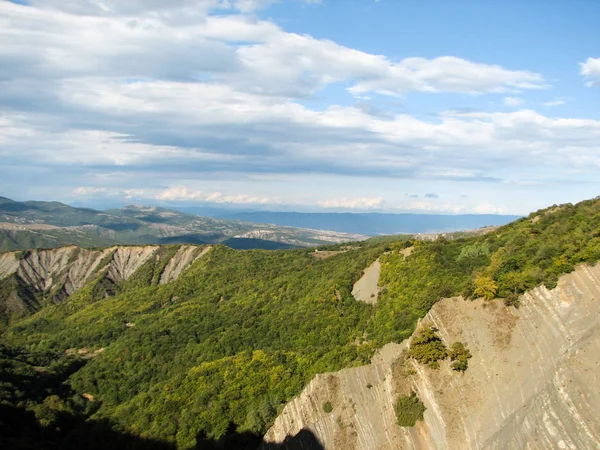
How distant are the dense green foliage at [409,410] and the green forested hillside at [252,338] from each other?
29.6ft

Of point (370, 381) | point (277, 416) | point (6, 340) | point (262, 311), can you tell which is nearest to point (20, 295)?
point (6, 340)

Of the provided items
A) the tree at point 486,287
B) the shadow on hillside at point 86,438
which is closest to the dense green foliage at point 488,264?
the tree at point 486,287

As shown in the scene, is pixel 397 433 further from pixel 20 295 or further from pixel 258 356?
pixel 20 295

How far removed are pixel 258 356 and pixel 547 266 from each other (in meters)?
42.7

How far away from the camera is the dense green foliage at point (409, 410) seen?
4016 cm

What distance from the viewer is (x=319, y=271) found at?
95.2 m

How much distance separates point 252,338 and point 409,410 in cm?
4127

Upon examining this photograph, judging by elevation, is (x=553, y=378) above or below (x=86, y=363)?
above

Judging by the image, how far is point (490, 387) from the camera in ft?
123

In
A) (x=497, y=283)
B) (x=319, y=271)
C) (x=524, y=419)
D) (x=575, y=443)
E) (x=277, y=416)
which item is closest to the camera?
(x=575, y=443)

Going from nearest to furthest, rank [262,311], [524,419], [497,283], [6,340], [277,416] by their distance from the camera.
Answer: [524,419] < [497,283] < [277,416] < [262,311] < [6,340]

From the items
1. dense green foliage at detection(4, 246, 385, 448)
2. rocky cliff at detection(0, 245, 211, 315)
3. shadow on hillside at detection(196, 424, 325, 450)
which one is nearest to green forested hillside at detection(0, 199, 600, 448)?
dense green foliage at detection(4, 246, 385, 448)

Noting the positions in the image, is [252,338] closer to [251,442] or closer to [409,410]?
[251,442]

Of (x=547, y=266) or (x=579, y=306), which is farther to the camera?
(x=547, y=266)
